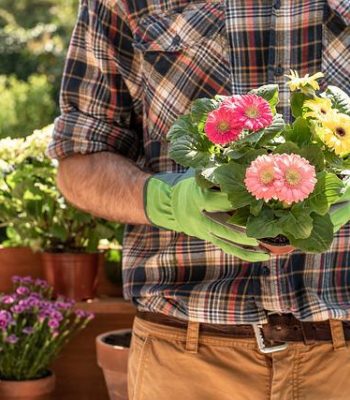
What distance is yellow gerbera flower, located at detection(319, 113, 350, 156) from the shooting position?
1.50 m

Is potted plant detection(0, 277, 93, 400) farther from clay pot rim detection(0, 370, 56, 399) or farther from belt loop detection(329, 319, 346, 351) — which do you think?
belt loop detection(329, 319, 346, 351)

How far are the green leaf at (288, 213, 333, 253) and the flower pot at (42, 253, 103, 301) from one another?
148 cm

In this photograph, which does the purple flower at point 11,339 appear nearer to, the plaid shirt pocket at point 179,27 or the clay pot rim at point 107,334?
the clay pot rim at point 107,334

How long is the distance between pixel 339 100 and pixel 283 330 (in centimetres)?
47

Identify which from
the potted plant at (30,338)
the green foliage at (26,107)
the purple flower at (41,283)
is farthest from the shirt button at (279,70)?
the green foliage at (26,107)

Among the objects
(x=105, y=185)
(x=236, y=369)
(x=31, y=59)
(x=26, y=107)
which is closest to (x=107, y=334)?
(x=105, y=185)

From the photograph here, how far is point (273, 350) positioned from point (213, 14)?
0.68 meters

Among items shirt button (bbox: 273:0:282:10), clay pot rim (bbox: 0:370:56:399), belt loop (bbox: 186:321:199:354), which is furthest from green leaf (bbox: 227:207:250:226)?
clay pot rim (bbox: 0:370:56:399)

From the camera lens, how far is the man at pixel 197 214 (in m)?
1.80

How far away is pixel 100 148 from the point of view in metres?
2.04

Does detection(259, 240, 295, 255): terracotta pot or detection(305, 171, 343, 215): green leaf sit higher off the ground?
detection(305, 171, 343, 215): green leaf

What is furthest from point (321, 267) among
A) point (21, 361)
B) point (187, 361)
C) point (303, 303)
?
A: point (21, 361)

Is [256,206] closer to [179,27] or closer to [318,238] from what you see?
[318,238]

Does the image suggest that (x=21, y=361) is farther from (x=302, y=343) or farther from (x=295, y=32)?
(x=295, y=32)
